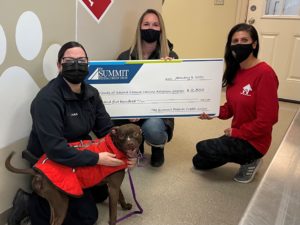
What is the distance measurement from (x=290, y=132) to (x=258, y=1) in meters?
3.73

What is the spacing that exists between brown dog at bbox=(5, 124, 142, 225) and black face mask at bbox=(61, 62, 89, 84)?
322 millimetres

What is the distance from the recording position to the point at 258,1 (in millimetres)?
4410

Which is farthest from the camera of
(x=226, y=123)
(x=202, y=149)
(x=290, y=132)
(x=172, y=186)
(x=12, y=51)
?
(x=226, y=123)

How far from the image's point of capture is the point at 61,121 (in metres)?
1.60

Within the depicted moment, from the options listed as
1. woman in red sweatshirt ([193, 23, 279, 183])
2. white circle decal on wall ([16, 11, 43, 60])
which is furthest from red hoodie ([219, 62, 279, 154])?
white circle decal on wall ([16, 11, 43, 60])

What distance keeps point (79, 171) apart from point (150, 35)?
122 centimetres

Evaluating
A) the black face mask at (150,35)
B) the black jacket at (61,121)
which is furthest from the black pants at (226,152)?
the black jacket at (61,121)

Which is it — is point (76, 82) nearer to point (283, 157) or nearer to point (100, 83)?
point (100, 83)

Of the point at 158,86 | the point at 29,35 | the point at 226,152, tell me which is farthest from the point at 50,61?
the point at 226,152

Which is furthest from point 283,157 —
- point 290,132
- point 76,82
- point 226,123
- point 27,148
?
point 226,123

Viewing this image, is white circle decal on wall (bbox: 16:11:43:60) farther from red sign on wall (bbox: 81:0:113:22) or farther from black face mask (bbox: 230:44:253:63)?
black face mask (bbox: 230:44:253:63)

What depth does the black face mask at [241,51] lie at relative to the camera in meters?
2.21

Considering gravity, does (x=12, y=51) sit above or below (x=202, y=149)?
above

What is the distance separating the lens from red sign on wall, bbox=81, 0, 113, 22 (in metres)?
2.13
